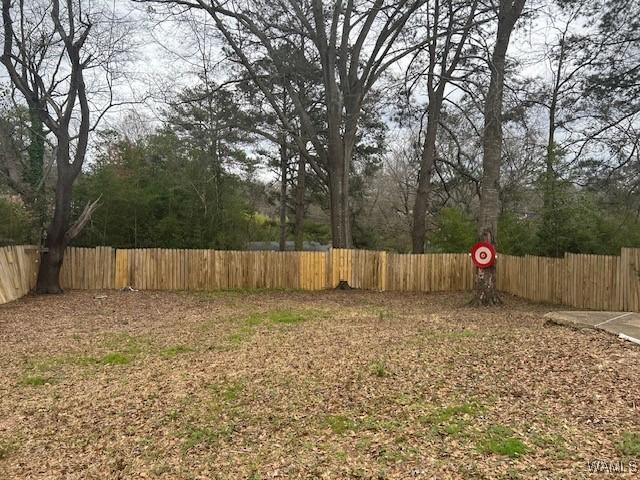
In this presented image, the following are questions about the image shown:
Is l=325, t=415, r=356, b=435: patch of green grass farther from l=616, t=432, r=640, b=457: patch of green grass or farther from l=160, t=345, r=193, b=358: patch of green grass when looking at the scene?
l=160, t=345, r=193, b=358: patch of green grass

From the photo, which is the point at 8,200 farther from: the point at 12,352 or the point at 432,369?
the point at 432,369

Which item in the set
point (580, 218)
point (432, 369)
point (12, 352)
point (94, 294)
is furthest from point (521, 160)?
point (12, 352)

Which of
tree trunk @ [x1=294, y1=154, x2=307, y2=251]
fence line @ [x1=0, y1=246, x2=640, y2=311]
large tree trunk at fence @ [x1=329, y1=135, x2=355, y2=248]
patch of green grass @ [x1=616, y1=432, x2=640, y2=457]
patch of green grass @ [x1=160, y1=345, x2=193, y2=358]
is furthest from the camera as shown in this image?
tree trunk @ [x1=294, y1=154, x2=307, y2=251]

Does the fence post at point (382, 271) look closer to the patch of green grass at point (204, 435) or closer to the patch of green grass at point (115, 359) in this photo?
→ the patch of green grass at point (115, 359)

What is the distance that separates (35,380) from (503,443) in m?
4.65

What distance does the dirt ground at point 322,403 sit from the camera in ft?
10.6

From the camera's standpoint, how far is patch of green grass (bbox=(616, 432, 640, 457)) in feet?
10.2

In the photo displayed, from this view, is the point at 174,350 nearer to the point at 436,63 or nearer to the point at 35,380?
the point at 35,380

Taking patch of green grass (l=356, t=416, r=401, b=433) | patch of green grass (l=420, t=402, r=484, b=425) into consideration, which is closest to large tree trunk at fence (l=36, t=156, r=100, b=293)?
patch of green grass (l=356, t=416, r=401, b=433)

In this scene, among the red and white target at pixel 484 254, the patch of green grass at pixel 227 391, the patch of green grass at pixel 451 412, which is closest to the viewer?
the patch of green grass at pixel 451 412

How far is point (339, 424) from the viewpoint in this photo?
382 cm

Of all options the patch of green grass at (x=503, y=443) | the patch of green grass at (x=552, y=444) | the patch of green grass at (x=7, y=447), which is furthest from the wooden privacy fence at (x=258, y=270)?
the patch of green grass at (x=552, y=444)

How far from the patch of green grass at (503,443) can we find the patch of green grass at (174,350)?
411 centimetres

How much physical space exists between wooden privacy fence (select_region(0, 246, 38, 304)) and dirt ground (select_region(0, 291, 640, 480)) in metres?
4.35
